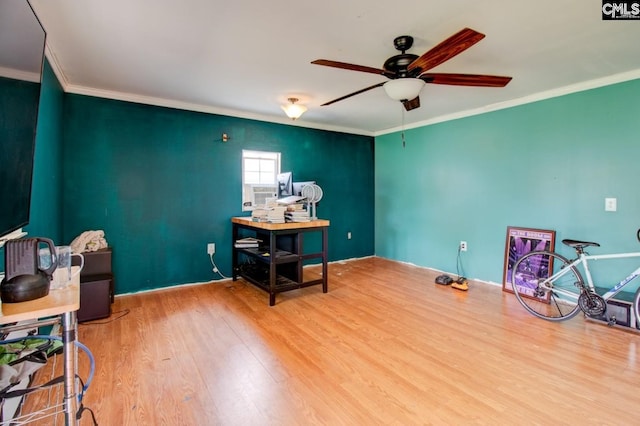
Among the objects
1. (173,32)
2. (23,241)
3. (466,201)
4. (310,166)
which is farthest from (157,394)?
(466,201)

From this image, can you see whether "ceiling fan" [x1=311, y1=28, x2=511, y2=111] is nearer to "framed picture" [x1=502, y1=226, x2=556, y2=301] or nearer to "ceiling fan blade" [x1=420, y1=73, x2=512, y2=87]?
"ceiling fan blade" [x1=420, y1=73, x2=512, y2=87]

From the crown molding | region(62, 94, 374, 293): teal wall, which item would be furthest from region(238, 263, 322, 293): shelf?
the crown molding

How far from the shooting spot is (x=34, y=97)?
1428 mm

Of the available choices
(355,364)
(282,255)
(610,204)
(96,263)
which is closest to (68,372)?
(355,364)

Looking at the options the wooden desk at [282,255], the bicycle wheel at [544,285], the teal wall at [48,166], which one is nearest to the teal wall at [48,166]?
the teal wall at [48,166]

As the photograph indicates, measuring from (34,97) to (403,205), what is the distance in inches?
183

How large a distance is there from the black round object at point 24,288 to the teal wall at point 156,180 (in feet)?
8.88

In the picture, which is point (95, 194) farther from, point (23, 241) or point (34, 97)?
point (23, 241)

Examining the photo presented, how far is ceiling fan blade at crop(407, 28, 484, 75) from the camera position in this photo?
1616 millimetres

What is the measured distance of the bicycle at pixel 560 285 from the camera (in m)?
2.71

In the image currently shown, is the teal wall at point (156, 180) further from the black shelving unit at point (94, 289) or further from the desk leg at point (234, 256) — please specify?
the black shelving unit at point (94, 289)

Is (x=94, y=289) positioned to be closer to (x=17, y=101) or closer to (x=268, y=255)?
(x=268, y=255)

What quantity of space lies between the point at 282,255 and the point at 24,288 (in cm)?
246

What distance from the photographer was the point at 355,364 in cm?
214
